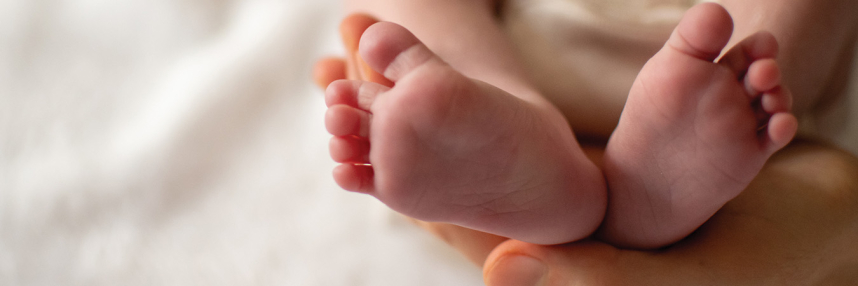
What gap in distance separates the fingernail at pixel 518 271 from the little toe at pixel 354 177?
0.46 feet

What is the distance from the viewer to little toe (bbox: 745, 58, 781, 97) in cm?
40

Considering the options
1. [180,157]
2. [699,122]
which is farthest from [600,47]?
[180,157]

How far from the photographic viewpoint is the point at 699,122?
432 mm

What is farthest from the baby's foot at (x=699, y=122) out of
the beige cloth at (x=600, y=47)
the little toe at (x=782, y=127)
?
the beige cloth at (x=600, y=47)

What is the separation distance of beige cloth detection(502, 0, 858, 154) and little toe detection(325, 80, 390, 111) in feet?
0.86

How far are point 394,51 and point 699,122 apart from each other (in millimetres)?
216

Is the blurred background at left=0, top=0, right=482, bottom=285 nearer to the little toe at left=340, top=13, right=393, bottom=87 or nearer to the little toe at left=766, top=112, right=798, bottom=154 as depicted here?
the little toe at left=340, top=13, right=393, bottom=87

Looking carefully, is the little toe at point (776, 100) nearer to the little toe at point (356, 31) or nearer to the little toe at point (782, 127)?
the little toe at point (782, 127)

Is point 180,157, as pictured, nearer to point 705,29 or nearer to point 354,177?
point 354,177

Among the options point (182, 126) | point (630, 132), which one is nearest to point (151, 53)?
point (182, 126)

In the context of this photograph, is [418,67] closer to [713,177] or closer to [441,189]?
[441,189]

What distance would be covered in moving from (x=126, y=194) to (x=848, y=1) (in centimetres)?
77

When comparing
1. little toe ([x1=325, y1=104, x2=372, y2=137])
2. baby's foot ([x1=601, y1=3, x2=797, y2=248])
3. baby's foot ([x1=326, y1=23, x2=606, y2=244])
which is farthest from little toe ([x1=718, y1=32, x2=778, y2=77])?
little toe ([x1=325, y1=104, x2=372, y2=137])

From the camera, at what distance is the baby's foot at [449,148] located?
42 cm
